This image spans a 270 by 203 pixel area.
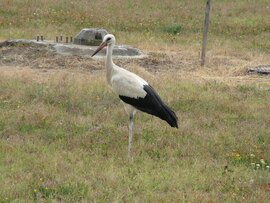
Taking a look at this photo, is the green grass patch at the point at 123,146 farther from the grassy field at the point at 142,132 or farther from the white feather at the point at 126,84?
the white feather at the point at 126,84

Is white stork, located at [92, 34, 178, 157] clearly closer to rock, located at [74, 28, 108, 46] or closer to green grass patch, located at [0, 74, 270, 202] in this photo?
green grass patch, located at [0, 74, 270, 202]

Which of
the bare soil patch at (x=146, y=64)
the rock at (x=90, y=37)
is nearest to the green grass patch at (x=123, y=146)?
the bare soil patch at (x=146, y=64)

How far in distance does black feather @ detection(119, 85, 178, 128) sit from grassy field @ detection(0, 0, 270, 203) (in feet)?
1.93

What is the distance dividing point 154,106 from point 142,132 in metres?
1.28

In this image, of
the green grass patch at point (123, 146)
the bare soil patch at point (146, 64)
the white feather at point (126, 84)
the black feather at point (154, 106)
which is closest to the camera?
the green grass patch at point (123, 146)

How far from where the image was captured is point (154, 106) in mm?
8156

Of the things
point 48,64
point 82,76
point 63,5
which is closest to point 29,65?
point 48,64

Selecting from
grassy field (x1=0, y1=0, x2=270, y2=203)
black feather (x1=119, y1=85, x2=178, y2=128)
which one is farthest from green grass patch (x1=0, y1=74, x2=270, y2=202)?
black feather (x1=119, y1=85, x2=178, y2=128)

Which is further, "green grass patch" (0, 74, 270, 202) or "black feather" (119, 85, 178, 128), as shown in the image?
"black feather" (119, 85, 178, 128)

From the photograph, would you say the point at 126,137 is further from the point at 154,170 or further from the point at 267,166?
the point at 267,166

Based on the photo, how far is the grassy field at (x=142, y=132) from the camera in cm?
681

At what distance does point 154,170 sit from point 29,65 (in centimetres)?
758

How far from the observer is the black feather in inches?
320

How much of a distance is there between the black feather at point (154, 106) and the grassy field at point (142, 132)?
0.59m
